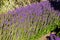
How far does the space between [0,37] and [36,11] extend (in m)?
1.39

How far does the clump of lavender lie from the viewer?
22.6 ft

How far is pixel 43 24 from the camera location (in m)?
7.67

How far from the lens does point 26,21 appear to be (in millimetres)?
7191

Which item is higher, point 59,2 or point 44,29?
point 59,2

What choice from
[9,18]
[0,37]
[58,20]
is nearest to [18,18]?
[9,18]

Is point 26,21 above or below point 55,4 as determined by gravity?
below

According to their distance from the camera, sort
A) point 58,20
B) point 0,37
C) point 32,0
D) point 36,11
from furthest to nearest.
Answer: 1. point 32,0
2. point 58,20
3. point 36,11
4. point 0,37

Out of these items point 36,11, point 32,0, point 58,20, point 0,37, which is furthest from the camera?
point 32,0

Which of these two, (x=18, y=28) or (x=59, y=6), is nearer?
(x=18, y=28)

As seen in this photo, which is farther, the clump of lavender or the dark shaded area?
the dark shaded area

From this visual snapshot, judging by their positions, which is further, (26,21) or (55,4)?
(55,4)

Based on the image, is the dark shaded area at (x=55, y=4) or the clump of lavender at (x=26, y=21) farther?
the dark shaded area at (x=55, y=4)

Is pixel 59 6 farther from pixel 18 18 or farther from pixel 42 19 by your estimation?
pixel 18 18

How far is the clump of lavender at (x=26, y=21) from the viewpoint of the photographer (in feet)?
22.6
